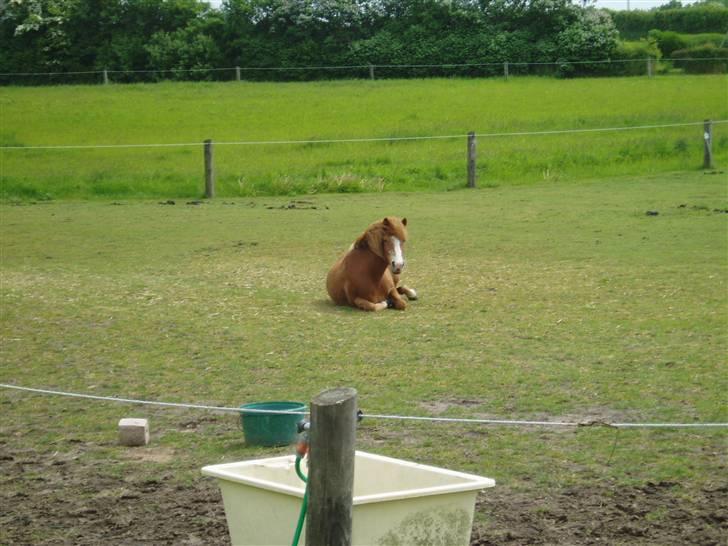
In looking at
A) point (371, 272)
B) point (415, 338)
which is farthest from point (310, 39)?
point (415, 338)

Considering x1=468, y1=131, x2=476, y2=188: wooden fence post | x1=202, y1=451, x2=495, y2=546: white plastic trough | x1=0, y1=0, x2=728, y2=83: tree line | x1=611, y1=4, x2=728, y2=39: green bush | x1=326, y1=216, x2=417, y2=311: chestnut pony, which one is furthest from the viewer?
x1=611, y1=4, x2=728, y2=39: green bush

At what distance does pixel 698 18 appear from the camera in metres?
55.2

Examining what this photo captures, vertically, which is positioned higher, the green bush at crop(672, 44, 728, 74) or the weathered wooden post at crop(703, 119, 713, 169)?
the green bush at crop(672, 44, 728, 74)

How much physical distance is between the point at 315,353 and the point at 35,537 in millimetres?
3868

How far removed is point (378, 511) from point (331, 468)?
1.17ft

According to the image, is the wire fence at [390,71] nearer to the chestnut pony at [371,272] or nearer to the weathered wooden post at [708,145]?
the weathered wooden post at [708,145]

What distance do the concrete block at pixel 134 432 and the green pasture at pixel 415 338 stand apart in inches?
4.7

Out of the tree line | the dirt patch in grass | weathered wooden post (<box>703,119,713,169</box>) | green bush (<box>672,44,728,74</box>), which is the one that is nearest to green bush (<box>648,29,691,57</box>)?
green bush (<box>672,44,728,74</box>)

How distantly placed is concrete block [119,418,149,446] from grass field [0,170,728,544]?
9cm

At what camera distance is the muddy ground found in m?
5.05

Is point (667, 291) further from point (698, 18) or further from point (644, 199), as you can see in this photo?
point (698, 18)

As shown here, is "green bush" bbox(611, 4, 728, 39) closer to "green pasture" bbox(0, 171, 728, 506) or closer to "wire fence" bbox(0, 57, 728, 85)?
"wire fence" bbox(0, 57, 728, 85)

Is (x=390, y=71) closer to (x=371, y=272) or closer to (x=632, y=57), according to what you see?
(x=632, y=57)

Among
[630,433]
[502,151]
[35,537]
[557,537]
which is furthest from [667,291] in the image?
[502,151]
